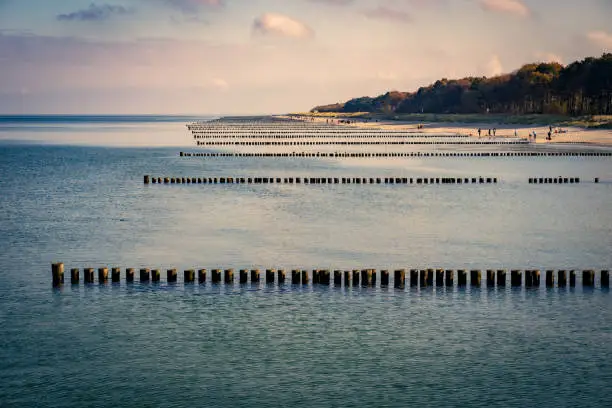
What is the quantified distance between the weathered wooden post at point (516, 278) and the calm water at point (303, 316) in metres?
0.91

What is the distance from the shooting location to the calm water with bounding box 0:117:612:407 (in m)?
25.1

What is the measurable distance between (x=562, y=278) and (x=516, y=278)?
184 cm

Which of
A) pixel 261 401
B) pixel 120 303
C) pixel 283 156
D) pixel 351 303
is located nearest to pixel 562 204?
pixel 351 303

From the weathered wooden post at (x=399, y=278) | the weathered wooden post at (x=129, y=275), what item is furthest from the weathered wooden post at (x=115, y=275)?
the weathered wooden post at (x=399, y=278)

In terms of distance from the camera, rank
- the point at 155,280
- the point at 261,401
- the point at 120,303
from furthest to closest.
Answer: the point at 155,280
the point at 120,303
the point at 261,401

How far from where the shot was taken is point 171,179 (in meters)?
82.9

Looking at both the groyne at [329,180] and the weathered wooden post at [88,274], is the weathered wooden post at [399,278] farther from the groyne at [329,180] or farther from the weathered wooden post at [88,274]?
the groyne at [329,180]

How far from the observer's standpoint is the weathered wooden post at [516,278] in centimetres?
3662

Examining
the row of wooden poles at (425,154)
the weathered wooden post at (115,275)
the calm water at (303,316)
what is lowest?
the calm water at (303,316)

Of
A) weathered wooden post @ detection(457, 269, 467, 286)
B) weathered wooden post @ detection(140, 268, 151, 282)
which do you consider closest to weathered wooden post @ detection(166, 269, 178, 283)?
weathered wooden post @ detection(140, 268, 151, 282)

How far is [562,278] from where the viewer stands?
120 feet

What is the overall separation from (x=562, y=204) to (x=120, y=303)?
40168 millimetres

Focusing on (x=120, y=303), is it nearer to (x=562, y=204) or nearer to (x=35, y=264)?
(x=35, y=264)

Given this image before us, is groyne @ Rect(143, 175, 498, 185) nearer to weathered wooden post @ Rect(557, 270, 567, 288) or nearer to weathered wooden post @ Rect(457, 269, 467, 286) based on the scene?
weathered wooden post @ Rect(557, 270, 567, 288)
